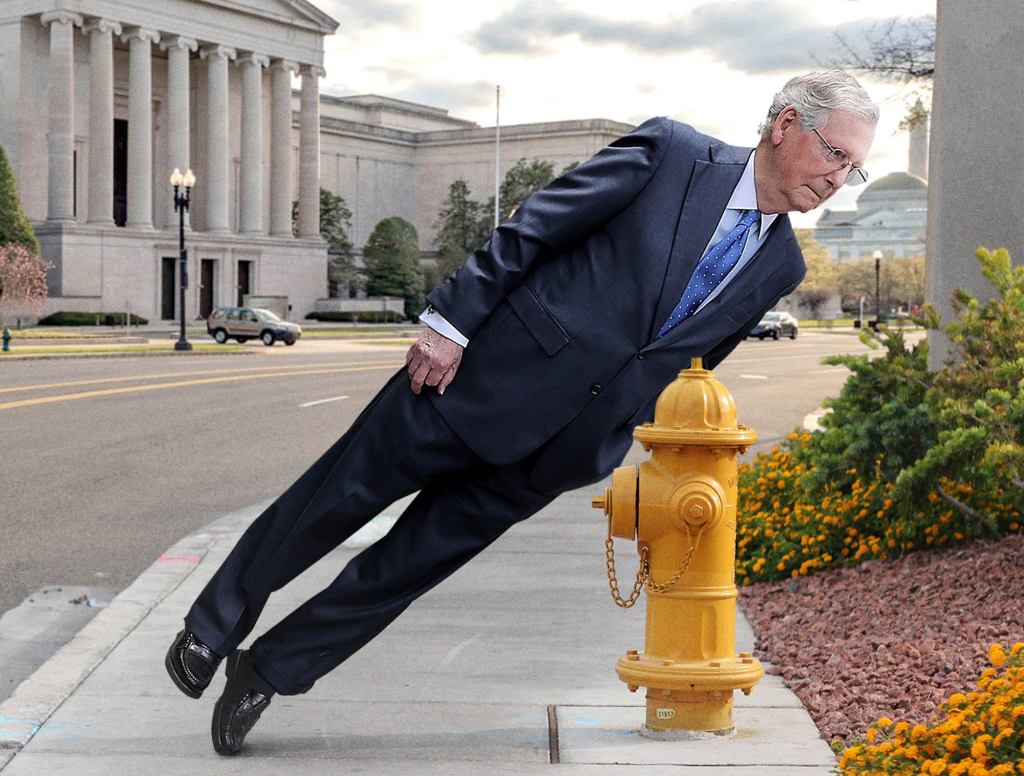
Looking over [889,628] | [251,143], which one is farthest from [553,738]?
[251,143]

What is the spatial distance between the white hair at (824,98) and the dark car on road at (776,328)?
181 ft

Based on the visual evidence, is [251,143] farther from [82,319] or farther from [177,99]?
[82,319]

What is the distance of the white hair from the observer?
381 centimetres

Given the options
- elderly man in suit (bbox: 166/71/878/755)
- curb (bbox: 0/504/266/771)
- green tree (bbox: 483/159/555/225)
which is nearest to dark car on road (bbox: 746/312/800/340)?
green tree (bbox: 483/159/555/225)

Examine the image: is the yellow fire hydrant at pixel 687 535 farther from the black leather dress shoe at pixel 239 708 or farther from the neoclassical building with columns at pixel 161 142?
the neoclassical building with columns at pixel 161 142

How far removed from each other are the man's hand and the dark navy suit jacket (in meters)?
0.05

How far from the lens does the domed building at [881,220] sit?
175m

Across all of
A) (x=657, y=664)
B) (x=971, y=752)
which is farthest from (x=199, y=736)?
(x=971, y=752)

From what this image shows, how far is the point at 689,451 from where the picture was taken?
13.5ft

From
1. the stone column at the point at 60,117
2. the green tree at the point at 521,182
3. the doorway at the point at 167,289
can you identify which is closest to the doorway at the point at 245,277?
Answer: the doorway at the point at 167,289

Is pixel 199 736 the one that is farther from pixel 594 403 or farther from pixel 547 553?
pixel 547 553

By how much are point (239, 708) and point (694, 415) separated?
153 centimetres

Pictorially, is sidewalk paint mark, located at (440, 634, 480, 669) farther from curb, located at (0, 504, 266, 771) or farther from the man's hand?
the man's hand

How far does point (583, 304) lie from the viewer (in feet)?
12.9
